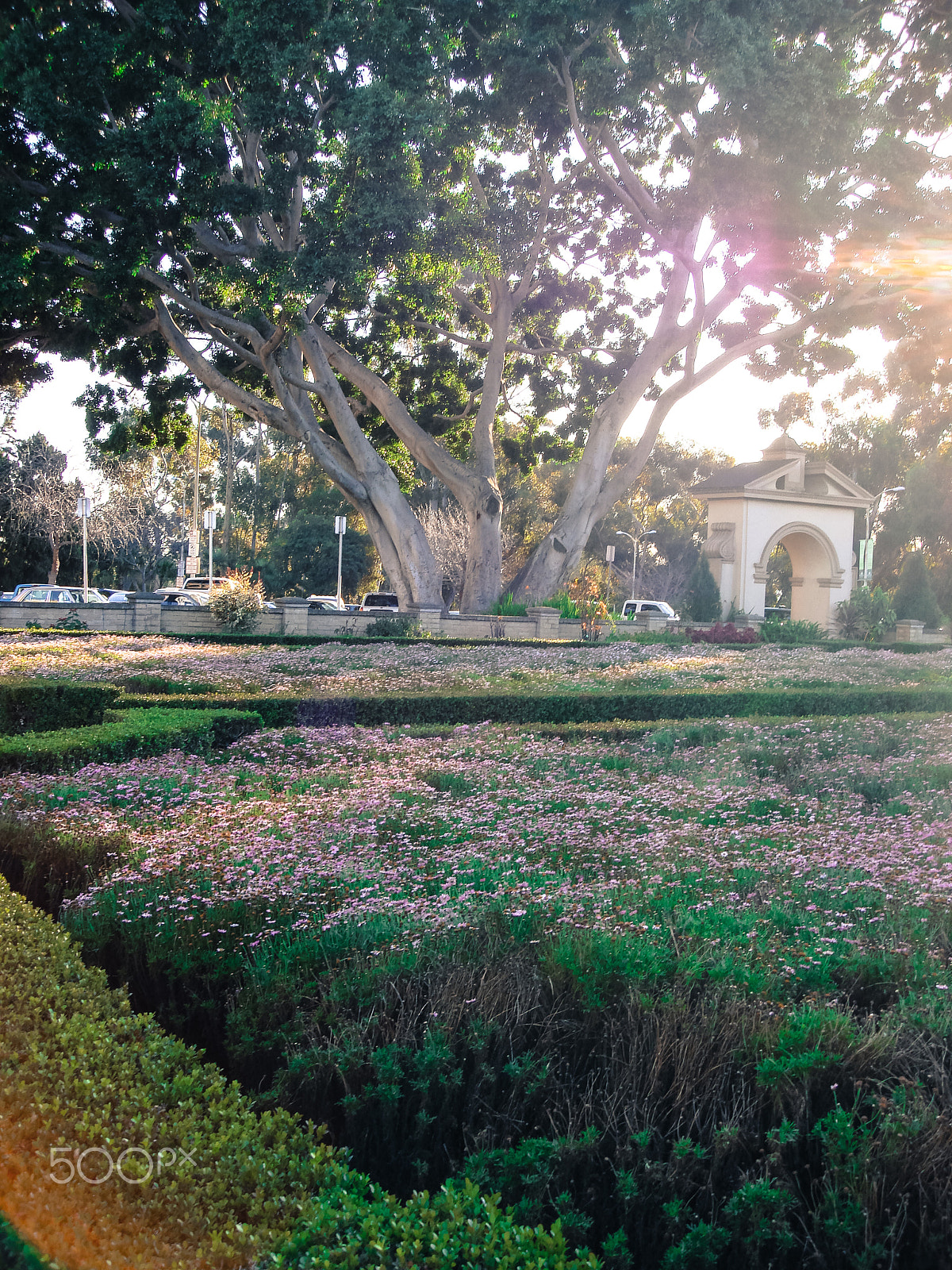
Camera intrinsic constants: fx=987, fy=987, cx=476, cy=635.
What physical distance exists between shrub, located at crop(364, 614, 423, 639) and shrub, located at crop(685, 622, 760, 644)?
8740 millimetres

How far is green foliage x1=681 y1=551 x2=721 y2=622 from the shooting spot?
3441cm

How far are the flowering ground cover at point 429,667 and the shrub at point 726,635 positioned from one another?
7630mm

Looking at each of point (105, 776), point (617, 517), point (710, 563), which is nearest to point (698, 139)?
point (710, 563)

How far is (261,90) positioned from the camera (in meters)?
18.6

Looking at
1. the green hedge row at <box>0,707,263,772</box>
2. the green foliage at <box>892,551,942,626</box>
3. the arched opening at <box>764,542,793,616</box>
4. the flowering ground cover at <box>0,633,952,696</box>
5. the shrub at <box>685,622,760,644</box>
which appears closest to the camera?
the green hedge row at <box>0,707,263,772</box>

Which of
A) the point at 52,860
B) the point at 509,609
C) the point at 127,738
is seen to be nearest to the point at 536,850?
the point at 52,860

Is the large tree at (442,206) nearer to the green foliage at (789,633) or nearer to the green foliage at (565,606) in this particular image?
the green foliage at (565,606)

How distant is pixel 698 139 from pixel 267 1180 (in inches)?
984

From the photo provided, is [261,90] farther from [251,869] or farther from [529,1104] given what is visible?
[529,1104]

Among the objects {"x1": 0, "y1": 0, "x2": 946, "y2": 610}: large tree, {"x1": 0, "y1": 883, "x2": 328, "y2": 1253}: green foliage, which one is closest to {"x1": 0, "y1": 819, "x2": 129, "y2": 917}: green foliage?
{"x1": 0, "y1": 883, "x2": 328, "y2": 1253}: green foliage

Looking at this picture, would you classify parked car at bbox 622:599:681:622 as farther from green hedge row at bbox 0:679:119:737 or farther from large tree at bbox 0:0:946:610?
green hedge row at bbox 0:679:119:737

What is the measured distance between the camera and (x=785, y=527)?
3734 centimetres

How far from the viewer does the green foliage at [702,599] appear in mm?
34406

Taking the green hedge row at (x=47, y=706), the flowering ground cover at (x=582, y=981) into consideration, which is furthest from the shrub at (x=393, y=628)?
the flowering ground cover at (x=582, y=981)
